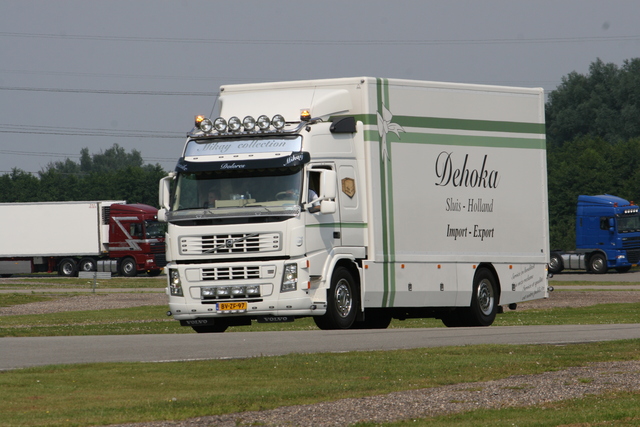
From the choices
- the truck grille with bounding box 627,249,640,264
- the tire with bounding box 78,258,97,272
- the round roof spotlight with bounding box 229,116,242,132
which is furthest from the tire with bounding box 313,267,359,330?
the tire with bounding box 78,258,97,272

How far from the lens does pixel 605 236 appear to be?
5594 centimetres

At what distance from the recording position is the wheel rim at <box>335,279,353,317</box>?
18375 mm

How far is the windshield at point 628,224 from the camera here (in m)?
55.6

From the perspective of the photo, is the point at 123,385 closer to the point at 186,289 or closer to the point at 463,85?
the point at 186,289

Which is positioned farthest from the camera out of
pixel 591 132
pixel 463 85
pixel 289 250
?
pixel 591 132

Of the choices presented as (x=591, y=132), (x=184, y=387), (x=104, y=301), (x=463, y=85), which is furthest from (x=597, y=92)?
(x=184, y=387)

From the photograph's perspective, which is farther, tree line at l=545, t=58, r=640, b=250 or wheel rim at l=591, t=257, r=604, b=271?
tree line at l=545, t=58, r=640, b=250

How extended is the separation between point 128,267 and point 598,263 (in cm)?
2426

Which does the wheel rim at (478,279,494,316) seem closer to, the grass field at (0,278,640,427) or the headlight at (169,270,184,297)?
the grass field at (0,278,640,427)

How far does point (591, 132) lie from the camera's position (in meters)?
117

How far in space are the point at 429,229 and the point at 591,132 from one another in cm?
10127

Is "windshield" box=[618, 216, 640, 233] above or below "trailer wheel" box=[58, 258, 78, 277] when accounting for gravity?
above

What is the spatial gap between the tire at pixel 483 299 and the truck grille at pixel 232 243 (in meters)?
4.78

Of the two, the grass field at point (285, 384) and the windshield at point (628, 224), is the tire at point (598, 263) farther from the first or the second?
the grass field at point (285, 384)
